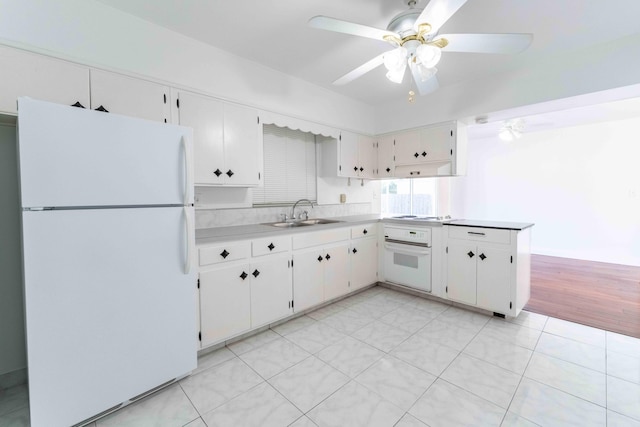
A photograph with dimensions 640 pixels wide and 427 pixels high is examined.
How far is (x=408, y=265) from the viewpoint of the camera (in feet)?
11.1

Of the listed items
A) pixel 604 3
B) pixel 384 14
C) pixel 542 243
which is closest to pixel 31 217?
pixel 384 14

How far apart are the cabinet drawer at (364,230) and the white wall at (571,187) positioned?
398 centimetres

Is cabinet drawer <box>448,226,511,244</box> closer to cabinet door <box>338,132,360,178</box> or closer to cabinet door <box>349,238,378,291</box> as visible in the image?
cabinet door <box>349,238,378,291</box>

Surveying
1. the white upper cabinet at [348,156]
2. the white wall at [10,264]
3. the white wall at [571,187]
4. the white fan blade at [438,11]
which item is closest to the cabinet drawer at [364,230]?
the white upper cabinet at [348,156]

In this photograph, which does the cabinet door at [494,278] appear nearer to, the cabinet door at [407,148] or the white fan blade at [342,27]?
the cabinet door at [407,148]

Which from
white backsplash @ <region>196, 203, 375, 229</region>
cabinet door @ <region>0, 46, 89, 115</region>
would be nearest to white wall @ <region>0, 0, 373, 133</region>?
cabinet door @ <region>0, 46, 89, 115</region>

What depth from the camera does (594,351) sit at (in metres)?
2.12

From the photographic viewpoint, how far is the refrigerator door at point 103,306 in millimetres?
1310

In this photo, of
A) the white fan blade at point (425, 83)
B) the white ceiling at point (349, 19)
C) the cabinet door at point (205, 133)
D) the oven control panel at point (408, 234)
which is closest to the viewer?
the white ceiling at point (349, 19)

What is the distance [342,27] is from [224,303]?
2069mm

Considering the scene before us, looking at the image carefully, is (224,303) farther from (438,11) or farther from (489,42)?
(489,42)

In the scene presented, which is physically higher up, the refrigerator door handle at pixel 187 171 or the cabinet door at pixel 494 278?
the refrigerator door handle at pixel 187 171

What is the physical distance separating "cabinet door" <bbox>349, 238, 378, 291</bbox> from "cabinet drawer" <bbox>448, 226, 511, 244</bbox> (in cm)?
96

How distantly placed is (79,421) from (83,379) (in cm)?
22
